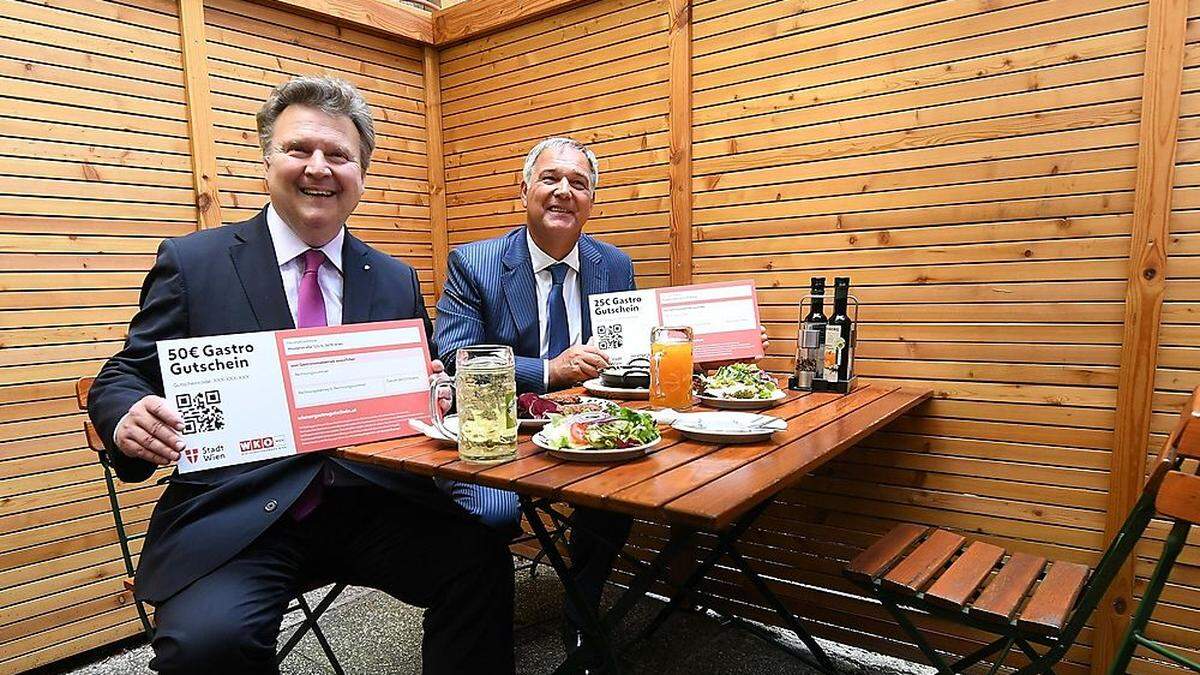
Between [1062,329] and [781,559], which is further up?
[1062,329]

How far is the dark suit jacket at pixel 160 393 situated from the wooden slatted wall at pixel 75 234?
1154mm

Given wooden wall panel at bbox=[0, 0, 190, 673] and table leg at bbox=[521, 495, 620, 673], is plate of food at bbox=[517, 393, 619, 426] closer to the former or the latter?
table leg at bbox=[521, 495, 620, 673]

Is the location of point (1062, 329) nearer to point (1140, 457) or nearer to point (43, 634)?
point (1140, 457)

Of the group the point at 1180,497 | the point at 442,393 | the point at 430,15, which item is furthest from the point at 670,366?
the point at 430,15

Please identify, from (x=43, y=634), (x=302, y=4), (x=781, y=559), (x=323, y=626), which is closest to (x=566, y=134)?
(x=302, y=4)

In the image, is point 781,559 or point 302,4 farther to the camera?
point 302,4

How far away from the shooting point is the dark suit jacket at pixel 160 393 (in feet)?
5.25

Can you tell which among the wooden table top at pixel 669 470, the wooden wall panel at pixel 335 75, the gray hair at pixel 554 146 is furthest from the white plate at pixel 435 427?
the wooden wall panel at pixel 335 75

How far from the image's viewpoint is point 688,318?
2.37 meters

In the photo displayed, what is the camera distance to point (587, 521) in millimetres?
2592

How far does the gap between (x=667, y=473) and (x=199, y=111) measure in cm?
272

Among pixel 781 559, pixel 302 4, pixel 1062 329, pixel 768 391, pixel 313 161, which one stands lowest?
pixel 781 559

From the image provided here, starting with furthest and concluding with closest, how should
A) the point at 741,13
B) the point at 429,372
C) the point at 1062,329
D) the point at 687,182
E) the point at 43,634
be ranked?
1. the point at 687,182
2. the point at 741,13
3. the point at 43,634
4. the point at 1062,329
5. the point at 429,372

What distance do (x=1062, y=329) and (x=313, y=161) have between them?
2429 millimetres
